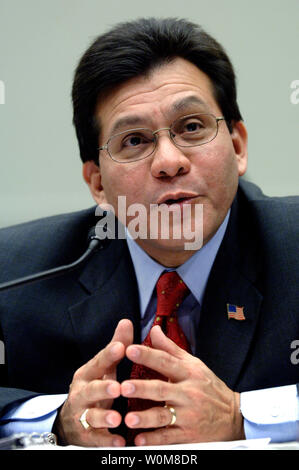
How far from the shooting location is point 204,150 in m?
1.46

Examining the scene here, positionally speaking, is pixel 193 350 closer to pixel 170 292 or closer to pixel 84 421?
pixel 170 292

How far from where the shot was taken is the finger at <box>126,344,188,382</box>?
3.81 ft

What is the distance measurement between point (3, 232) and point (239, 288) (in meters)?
0.90

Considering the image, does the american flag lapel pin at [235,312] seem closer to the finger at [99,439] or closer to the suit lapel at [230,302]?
the suit lapel at [230,302]

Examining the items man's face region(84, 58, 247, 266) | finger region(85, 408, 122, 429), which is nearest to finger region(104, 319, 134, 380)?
finger region(85, 408, 122, 429)

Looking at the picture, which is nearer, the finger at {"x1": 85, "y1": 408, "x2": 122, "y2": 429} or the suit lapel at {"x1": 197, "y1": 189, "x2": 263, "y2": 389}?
the finger at {"x1": 85, "y1": 408, "x2": 122, "y2": 429}

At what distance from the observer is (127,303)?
161 cm

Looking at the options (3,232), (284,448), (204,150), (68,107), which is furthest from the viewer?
(68,107)

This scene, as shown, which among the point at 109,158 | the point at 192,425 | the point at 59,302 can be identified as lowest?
the point at 192,425

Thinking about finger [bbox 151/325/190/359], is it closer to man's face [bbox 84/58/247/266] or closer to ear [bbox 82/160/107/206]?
man's face [bbox 84/58/247/266]

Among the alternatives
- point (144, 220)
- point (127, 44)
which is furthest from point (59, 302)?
point (127, 44)

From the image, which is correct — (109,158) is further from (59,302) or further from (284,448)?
(284,448)

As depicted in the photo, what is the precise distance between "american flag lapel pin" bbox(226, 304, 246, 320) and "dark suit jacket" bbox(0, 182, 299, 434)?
1cm

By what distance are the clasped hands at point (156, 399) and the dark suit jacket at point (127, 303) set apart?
0.22m
